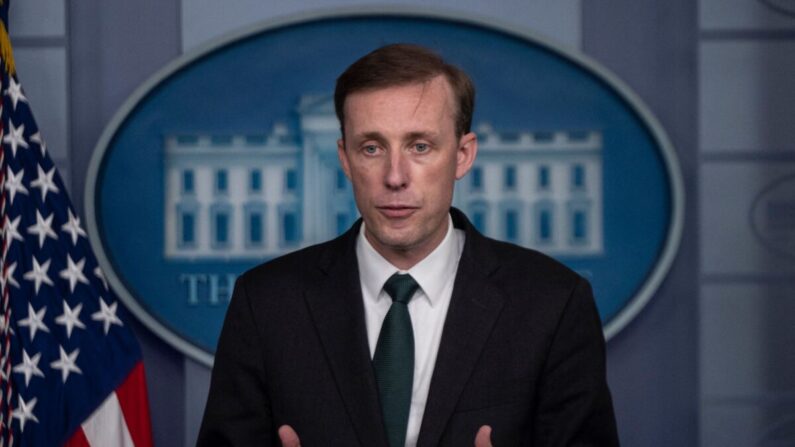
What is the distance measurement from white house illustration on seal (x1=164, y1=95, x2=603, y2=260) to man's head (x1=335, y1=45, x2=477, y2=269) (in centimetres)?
85

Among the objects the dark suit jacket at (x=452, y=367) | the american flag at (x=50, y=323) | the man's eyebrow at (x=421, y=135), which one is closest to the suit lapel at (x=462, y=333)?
the dark suit jacket at (x=452, y=367)

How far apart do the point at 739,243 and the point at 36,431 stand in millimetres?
1743

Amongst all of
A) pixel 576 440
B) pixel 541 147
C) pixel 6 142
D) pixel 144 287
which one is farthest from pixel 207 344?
pixel 576 440

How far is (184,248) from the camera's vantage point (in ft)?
7.89

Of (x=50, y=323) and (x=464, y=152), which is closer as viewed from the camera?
(x=464, y=152)

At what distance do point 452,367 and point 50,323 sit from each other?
1.03m

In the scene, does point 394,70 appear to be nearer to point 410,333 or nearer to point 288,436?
point 410,333

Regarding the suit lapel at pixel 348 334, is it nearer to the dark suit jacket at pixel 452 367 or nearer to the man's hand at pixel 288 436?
the dark suit jacket at pixel 452 367

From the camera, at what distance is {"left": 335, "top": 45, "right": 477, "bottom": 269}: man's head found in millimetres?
1494

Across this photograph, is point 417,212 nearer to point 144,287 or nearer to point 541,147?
point 541,147

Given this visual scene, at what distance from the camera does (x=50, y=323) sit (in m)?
2.08

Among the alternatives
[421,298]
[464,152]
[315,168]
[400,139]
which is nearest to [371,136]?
[400,139]

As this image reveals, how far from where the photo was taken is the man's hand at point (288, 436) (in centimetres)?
143

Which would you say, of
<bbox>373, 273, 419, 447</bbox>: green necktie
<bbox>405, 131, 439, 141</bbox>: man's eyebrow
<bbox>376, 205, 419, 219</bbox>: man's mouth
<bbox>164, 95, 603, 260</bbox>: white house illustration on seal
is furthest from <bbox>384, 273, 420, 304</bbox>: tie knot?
<bbox>164, 95, 603, 260</bbox>: white house illustration on seal
